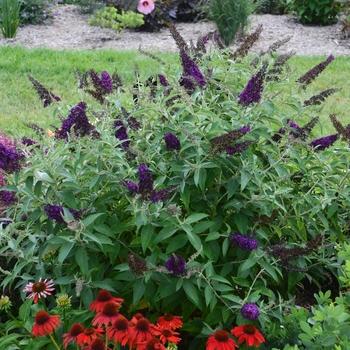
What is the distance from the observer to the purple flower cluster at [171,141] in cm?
267

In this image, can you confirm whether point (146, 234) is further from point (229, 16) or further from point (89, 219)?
point (229, 16)

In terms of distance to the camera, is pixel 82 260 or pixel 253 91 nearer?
pixel 82 260

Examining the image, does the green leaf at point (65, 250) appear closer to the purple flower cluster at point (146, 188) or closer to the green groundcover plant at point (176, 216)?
the green groundcover plant at point (176, 216)

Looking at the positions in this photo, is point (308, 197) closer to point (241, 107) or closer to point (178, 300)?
point (241, 107)

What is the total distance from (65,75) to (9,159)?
17.7 ft

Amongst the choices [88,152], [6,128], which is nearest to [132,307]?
[88,152]

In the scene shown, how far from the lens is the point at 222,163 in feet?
9.28

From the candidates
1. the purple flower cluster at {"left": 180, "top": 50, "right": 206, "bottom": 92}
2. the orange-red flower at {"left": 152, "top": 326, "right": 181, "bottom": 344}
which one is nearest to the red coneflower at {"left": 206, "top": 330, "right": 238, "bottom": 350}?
the orange-red flower at {"left": 152, "top": 326, "right": 181, "bottom": 344}

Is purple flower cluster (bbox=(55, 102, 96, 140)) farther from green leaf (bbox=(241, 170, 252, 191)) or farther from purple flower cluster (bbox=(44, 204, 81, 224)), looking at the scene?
green leaf (bbox=(241, 170, 252, 191))

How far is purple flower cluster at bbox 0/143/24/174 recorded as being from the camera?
2.51 metres

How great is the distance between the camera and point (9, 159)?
2.54 m

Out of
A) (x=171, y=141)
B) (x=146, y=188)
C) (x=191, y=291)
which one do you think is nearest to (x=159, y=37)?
(x=171, y=141)

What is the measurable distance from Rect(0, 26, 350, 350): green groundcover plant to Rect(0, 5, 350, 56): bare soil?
261 inches

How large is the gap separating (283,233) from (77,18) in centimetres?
946
